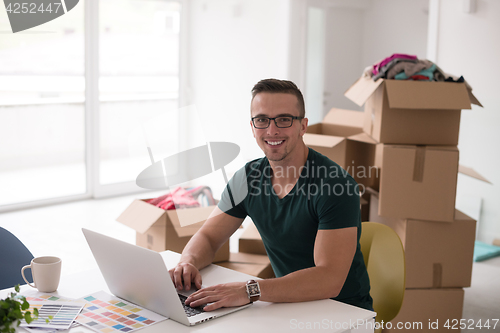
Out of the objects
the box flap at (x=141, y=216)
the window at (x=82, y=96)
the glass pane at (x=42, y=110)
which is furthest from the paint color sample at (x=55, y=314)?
the glass pane at (x=42, y=110)

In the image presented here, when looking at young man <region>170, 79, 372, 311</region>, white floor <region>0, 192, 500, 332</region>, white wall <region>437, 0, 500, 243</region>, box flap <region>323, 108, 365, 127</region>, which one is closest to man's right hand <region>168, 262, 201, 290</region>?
young man <region>170, 79, 372, 311</region>

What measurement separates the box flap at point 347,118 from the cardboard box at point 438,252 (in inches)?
31.1

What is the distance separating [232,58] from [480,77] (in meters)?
2.37

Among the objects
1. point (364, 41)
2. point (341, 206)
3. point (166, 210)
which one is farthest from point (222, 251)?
point (364, 41)

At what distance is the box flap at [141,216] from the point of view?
2417mm

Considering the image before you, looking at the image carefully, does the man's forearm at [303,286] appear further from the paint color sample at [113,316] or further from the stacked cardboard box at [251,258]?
the stacked cardboard box at [251,258]

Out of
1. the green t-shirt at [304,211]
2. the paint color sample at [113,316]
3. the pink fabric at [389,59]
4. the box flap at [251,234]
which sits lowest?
the box flap at [251,234]

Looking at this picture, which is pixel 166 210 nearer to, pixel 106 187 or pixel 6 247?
pixel 6 247

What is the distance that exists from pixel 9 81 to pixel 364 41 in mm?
3582

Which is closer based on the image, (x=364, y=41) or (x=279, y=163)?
(x=279, y=163)

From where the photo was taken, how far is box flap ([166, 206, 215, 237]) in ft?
7.97

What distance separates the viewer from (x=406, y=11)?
5.13 meters

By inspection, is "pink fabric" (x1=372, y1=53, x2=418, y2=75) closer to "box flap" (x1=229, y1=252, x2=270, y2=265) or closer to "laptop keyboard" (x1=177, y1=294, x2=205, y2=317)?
"box flap" (x1=229, y1=252, x2=270, y2=265)

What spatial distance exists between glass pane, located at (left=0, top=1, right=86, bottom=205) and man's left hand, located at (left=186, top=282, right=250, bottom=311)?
12.0 feet
